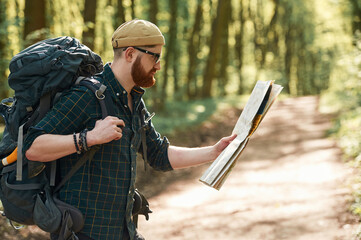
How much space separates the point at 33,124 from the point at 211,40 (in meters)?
20.9

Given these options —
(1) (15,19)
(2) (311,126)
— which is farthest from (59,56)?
(2) (311,126)

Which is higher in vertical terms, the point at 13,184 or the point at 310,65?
the point at 13,184

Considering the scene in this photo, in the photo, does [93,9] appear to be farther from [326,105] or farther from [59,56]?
[326,105]

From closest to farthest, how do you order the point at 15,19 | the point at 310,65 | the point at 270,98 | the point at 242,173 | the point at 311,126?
the point at 270,98 → the point at 15,19 → the point at 242,173 → the point at 311,126 → the point at 310,65

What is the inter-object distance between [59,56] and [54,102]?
0.86ft

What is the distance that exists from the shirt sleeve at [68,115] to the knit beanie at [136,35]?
0.37 metres

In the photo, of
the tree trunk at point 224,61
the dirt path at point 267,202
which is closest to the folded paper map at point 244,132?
the dirt path at point 267,202

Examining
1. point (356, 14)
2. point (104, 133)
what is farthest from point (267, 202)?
point (356, 14)

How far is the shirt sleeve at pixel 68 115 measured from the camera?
2369 mm

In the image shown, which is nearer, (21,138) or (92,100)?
(21,138)

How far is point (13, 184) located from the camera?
246cm

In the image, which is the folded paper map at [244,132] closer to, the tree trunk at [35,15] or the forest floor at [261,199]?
Answer: the forest floor at [261,199]

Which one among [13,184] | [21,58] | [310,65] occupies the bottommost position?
[310,65]

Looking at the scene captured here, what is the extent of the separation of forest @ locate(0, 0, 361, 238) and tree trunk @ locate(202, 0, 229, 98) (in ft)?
0.16
